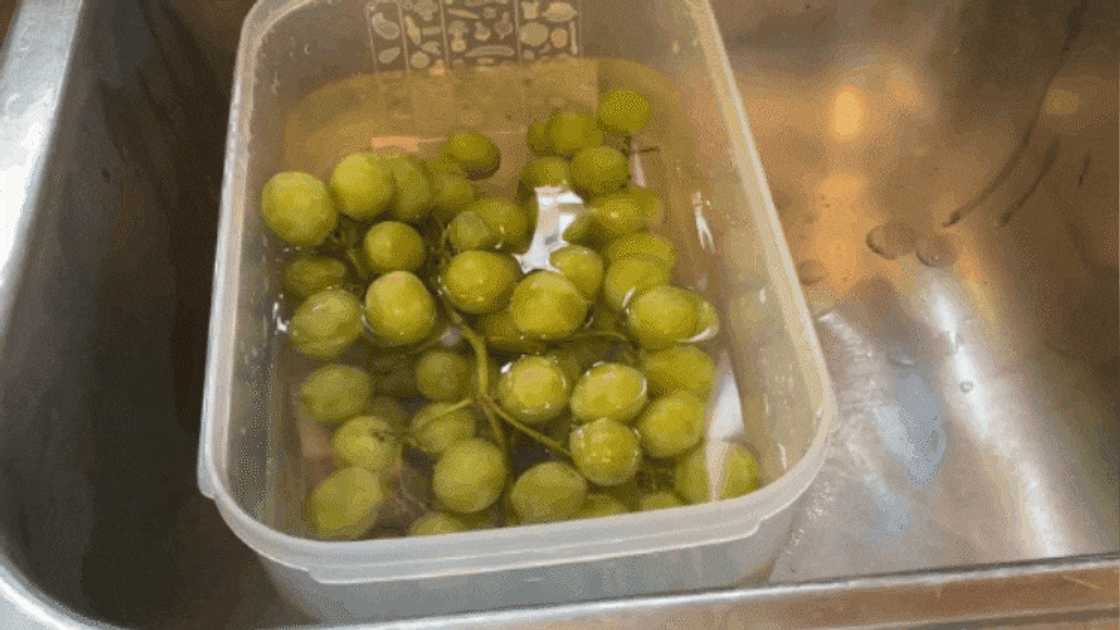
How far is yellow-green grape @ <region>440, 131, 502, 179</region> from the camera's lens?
→ 771 millimetres

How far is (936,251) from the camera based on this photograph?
0.97m

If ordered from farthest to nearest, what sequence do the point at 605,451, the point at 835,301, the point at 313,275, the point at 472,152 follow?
the point at 835,301, the point at 472,152, the point at 313,275, the point at 605,451

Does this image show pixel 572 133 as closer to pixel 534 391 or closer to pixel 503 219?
pixel 503 219

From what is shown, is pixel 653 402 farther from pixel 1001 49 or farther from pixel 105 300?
pixel 1001 49

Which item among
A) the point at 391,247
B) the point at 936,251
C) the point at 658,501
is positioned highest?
the point at 391,247

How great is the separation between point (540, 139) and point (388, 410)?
26 cm

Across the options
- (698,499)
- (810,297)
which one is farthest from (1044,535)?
(698,499)

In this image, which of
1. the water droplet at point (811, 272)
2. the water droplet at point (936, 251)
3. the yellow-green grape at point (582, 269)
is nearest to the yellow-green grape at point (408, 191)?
the yellow-green grape at point (582, 269)

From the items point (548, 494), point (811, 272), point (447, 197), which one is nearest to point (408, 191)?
point (447, 197)

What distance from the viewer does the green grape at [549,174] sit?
750 mm

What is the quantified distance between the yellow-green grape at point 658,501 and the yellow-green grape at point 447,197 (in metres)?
0.25

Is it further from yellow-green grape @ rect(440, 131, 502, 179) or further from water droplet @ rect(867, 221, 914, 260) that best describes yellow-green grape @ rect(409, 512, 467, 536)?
water droplet @ rect(867, 221, 914, 260)

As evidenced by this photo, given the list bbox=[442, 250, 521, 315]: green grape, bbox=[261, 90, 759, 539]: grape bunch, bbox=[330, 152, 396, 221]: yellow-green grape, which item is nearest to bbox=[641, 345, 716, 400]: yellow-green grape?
bbox=[261, 90, 759, 539]: grape bunch

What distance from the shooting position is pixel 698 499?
1.92ft
